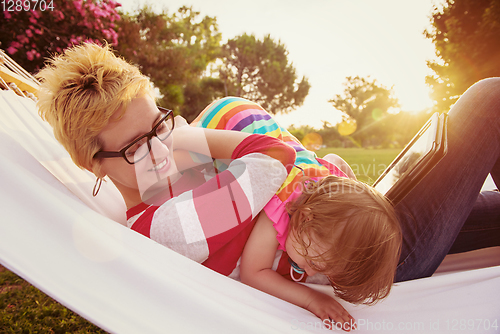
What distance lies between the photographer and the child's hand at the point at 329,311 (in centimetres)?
111

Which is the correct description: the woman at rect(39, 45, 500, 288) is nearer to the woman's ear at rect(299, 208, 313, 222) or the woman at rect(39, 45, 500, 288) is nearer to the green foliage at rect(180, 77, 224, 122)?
the woman's ear at rect(299, 208, 313, 222)

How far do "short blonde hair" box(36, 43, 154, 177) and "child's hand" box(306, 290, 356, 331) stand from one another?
118cm

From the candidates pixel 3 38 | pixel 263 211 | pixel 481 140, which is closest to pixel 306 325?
pixel 263 211

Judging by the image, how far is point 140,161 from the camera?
134cm

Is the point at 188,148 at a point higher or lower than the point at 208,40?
higher

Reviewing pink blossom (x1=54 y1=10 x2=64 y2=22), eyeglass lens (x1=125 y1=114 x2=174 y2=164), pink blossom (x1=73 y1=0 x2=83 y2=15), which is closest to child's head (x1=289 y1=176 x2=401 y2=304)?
eyeglass lens (x1=125 y1=114 x2=174 y2=164)

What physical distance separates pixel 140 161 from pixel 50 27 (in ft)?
27.5

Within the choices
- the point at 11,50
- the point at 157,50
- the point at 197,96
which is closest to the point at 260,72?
the point at 197,96

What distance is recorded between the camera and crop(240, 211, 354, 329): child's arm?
117cm

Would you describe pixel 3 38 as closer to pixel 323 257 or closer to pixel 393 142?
pixel 323 257

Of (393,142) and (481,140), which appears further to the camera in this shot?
(393,142)

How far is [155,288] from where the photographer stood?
3.01 ft

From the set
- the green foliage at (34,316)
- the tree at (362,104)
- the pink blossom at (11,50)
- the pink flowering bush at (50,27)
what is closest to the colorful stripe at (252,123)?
the green foliage at (34,316)

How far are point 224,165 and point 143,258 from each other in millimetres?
620
